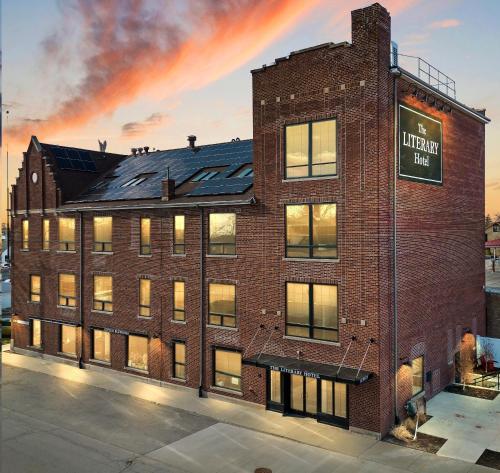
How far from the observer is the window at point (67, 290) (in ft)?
105

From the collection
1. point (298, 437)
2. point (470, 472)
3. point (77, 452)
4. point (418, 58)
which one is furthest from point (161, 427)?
point (418, 58)

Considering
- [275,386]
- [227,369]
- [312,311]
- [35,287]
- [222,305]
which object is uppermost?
[312,311]

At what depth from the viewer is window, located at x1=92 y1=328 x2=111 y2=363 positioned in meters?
30.1

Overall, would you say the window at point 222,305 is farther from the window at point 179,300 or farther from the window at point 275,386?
the window at point 275,386

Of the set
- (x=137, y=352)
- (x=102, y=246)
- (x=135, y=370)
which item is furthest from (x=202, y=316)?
(x=102, y=246)

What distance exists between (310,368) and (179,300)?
8.83 metres

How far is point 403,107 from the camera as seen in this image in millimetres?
22109

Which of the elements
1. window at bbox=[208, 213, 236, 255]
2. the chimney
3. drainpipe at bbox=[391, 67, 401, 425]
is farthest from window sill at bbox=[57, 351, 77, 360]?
drainpipe at bbox=[391, 67, 401, 425]

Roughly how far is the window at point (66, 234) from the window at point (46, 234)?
132 centimetres

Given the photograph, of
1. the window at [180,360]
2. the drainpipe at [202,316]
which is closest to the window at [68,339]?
the window at [180,360]

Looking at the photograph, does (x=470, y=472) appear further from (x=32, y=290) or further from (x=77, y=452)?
(x=32, y=290)

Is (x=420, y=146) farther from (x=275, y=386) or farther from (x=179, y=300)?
(x=179, y=300)

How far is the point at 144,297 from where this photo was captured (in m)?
28.5

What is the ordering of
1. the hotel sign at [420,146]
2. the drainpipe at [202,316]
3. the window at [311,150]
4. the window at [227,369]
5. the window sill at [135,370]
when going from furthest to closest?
the window sill at [135,370]
the drainpipe at [202,316]
the window at [227,369]
the hotel sign at [420,146]
the window at [311,150]
